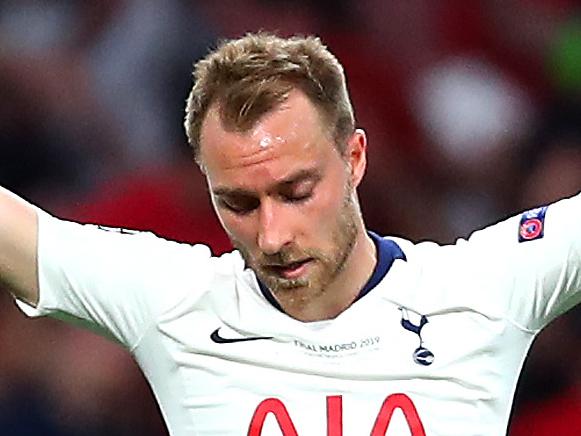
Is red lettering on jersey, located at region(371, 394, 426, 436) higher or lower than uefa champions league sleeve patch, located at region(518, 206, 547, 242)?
lower

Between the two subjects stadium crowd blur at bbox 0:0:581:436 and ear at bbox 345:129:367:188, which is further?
stadium crowd blur at bbox 0:0:581:436

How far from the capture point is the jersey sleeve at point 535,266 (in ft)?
4.98

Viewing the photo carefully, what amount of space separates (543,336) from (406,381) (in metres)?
1.19

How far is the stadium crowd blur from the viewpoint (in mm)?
2604

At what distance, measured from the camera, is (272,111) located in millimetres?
1455

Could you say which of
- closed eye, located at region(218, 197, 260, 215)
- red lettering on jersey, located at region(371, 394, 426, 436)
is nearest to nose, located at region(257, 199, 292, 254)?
closed eye, located at region(218, 197, 260, 215)

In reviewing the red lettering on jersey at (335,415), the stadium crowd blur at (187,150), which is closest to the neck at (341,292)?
the red lettering on jersey at (335,415)

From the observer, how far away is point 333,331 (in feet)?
5.08

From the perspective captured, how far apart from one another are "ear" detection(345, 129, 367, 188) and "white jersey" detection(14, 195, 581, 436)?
0.45ft

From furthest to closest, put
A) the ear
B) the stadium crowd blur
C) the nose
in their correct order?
1. the stadium crowd blur
2. the ear
3. the nose

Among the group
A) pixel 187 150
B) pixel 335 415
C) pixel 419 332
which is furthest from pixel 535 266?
pixel 187 150

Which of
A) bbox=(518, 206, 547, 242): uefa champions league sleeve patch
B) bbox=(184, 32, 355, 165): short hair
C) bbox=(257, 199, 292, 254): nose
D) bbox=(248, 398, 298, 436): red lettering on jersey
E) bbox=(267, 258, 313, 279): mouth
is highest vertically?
bbox=(184, 32, 355, 165): short hair

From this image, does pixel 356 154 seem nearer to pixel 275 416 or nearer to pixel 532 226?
pixel 532 226

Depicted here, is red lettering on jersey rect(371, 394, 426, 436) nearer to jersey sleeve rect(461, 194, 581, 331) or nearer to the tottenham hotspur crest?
the tottenham hotspur crest
